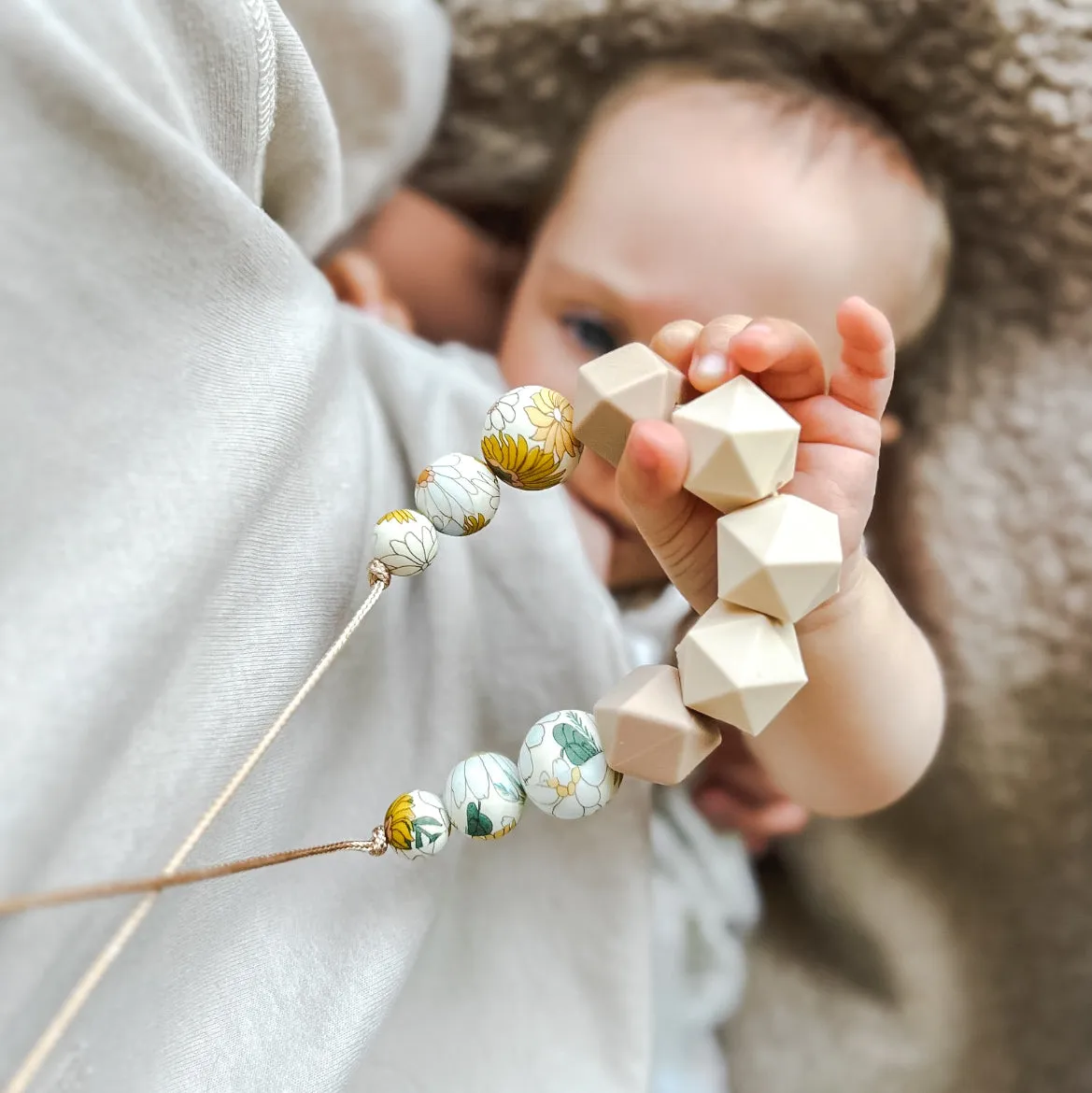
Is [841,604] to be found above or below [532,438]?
below

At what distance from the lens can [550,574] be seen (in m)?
0.59

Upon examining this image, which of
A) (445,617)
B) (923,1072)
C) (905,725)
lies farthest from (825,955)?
(445,617)

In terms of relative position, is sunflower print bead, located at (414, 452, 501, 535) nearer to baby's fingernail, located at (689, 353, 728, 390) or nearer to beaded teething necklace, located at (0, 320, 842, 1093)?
beaded teething necklace, located at (0, 320, 842, 1093)

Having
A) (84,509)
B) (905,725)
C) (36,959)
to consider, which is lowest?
(905,725)

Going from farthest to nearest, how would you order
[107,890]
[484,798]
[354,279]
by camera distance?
[354,279] < [484,798] < [107,890]

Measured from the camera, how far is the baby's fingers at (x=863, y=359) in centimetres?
41

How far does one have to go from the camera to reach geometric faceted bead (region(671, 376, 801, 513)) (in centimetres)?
37

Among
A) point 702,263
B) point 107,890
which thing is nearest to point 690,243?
point 702,263

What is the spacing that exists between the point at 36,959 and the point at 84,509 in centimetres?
15

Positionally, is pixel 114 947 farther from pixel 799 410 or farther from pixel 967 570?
pixel 967 570

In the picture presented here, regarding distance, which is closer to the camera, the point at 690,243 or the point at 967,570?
the point at 690,243

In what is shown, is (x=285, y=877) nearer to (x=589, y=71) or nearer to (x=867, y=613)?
(x=867, y=613)

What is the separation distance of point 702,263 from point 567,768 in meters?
0.40

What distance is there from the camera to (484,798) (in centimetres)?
43
